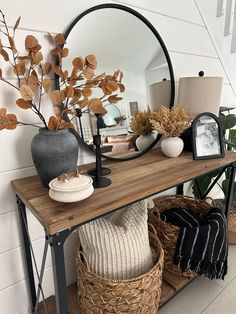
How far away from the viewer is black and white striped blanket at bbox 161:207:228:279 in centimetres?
124

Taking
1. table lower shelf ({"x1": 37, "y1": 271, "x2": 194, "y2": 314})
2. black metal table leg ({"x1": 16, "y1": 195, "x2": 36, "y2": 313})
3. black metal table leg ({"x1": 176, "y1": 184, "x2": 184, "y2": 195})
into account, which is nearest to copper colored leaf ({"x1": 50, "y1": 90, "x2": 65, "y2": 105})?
black metal table leg ({"x1": 16, "y1": 195, "x2": 36, "y2": 313})

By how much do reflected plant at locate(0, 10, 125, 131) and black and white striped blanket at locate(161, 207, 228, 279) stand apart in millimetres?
854

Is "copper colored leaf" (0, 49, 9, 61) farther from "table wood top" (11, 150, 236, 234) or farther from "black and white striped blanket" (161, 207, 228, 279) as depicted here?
"black and white striped blanket" (161, 207, 228, 279)

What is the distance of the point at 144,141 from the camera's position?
4.58 ft

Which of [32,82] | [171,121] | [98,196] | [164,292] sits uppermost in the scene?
[32,82]

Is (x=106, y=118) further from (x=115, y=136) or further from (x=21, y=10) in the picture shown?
(x=21, y=10)

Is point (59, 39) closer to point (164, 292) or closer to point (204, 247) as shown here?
point (204, 247)

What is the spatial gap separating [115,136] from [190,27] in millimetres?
1034

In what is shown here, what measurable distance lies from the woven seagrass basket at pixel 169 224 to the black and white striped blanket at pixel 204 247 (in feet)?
0.14

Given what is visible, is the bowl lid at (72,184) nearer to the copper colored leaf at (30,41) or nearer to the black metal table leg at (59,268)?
the black metal table leg at (59,268)

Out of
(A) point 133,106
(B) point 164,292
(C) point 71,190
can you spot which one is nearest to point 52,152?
(C) point 71,190

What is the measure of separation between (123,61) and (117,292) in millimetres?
1157

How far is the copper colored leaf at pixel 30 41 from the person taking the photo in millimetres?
914

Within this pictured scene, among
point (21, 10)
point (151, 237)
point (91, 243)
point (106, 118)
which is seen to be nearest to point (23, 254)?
point (91, 243)
